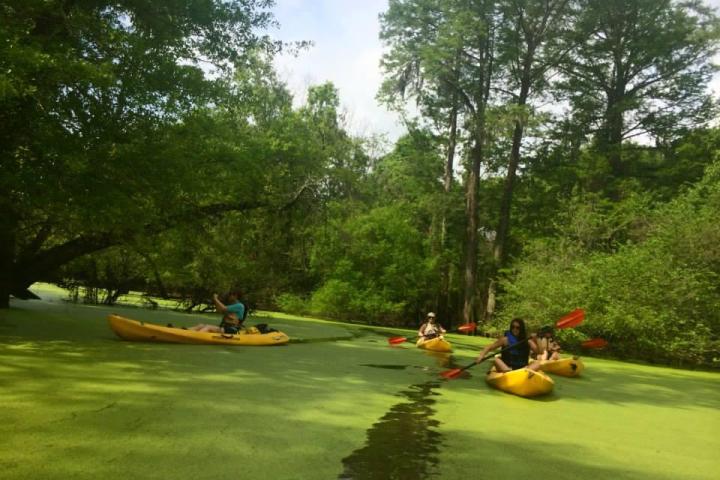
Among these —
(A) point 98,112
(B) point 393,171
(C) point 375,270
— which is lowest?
(C) point 375,270

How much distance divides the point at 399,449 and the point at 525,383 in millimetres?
3656

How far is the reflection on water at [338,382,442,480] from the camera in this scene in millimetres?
3746

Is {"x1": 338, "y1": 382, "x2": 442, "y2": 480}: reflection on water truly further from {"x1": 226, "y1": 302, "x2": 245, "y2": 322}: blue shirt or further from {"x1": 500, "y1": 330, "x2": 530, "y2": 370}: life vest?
{"x1": 226, "y1": 302, "x2": 245, "y2": 322}: blue shirt

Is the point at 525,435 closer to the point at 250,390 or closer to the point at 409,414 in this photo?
the point at 409,414

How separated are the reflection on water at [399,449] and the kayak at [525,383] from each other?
1.89 metres

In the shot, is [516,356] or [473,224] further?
[473,224]

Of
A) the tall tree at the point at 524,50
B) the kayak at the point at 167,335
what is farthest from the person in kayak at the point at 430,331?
the tall tree at the point at 524,50

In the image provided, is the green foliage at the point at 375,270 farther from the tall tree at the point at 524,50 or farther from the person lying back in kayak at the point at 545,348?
the person lying back in kayak at the point at 545,348

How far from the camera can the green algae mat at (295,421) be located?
3.64m

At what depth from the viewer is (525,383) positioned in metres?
7.46

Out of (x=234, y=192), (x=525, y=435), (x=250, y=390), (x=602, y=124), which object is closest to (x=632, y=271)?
(x=602, y=124)

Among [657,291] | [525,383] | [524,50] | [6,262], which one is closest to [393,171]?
[524,50]

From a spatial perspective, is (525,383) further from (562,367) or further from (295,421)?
(295,421)

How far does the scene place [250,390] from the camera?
6066 mm
